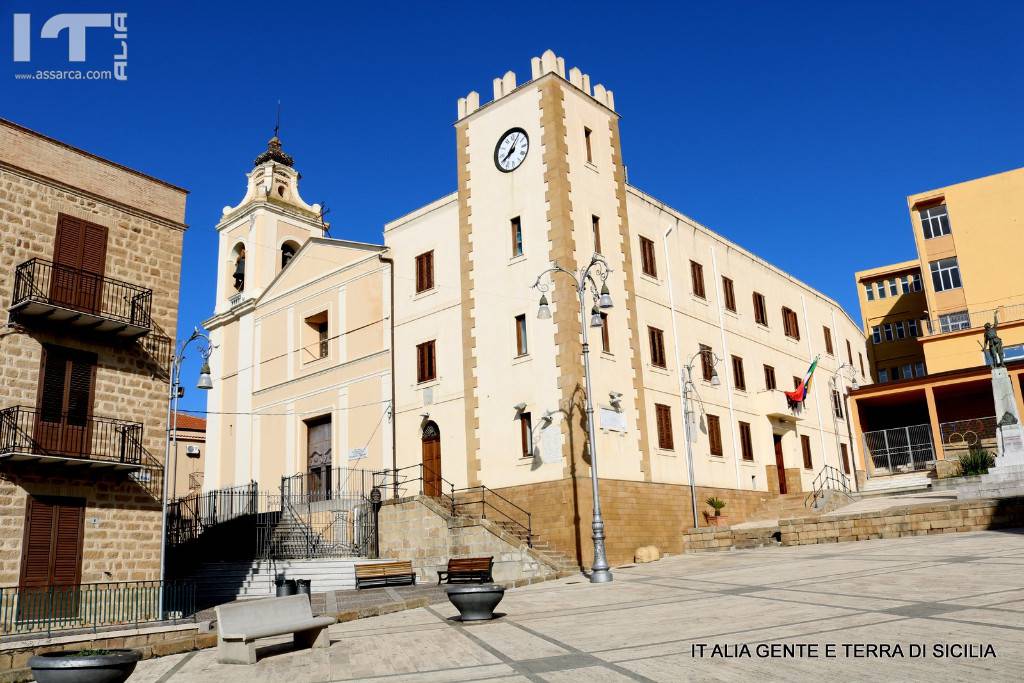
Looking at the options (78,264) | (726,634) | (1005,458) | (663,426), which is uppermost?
(78,264)

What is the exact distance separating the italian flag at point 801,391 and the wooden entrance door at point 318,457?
1757cm

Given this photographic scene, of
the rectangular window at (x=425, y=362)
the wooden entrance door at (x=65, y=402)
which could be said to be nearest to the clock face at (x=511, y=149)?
the rectangular window at (x=425, y=362)

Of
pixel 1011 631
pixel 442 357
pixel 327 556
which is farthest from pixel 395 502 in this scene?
pixel 1011 631

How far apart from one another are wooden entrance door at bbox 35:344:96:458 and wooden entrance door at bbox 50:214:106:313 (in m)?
1.13

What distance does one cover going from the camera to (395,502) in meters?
24.5

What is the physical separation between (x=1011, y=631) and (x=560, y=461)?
48.1ft

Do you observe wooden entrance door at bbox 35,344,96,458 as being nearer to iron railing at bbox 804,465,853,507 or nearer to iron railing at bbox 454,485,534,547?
iron railing at bbox 454,485,534,547

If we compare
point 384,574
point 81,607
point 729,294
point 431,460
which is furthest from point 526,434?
point 729,294

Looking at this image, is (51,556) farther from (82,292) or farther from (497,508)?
(497,508)

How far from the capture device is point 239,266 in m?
38.0

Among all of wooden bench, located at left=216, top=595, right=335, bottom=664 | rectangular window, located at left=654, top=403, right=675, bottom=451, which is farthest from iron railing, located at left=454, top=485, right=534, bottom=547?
wooden bench, located at left=216, top=595, right=335, bottom=664

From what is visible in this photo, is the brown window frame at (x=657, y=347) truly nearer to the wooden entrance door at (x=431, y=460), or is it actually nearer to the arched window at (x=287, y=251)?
the wooden entrance door at (x=431, y=460)

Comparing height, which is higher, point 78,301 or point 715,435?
point 78,301

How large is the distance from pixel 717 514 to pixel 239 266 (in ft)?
77.3
